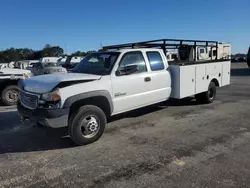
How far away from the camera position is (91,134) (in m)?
4.37

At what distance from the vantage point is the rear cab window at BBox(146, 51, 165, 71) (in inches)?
218

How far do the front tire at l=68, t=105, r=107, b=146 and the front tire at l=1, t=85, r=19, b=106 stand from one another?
5.24 meters

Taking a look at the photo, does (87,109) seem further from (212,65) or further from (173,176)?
(212,65)

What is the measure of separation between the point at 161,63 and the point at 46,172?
12.6 ft

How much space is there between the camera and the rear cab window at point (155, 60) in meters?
5.53

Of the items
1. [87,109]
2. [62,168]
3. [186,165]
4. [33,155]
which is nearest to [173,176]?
[186,165]

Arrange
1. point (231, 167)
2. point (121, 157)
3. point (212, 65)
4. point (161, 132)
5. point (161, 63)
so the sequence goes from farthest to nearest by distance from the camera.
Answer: point (212, 65)
point (161, 63)
point (161, 132)
point (121, 157)
point (231, 167)

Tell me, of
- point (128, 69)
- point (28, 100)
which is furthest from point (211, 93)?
point (28, 100)

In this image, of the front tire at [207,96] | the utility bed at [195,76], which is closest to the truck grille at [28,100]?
the utility bed at [195,76]

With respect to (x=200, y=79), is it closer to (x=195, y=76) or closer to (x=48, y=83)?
(x=195, y=76)

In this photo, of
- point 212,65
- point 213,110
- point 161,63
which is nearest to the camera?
point 161,63

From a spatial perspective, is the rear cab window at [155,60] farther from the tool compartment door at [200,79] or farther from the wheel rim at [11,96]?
the wheel rim at [11,96]

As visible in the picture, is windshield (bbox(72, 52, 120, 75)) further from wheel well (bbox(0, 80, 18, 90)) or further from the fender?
wheel well (bbox(0, 80, 18, 90))

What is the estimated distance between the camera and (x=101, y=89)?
4422mm
